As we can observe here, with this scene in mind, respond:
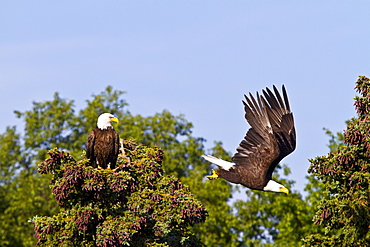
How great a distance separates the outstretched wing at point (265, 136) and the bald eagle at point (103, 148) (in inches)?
101

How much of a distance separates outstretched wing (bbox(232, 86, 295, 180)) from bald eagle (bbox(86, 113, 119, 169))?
2.57 meters

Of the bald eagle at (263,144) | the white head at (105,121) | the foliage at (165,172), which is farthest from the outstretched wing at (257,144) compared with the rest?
the foliage at (165,172)

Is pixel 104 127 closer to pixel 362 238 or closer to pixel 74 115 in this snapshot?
pixel 362 238

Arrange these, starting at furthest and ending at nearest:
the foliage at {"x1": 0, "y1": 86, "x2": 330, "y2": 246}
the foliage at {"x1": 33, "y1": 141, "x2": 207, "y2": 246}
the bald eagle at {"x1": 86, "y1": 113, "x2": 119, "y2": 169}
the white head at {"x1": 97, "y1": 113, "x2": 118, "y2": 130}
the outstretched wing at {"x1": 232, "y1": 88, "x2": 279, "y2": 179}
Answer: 1. the foliage at {"x1": 0, "y1": 86, "x2": 330, "y2": 246}
2. the outstretched wing at {"x1": 232, "y1": 88, "x2": 279, "y2": 179}
3. the white head at {"x1": 97, "y1": 113, "x2": 118, "y2": 130}
4. the bald eagle at {"x1": 86, "y1": 113, "x2": 119, "y2": 169}
5. the foliage at {"x1": 33, "y1": 141, "x2": 207, "y2": 246}

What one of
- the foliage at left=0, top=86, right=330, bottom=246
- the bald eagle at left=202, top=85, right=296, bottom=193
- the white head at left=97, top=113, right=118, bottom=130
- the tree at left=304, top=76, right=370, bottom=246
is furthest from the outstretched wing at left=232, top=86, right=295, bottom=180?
the foliage at left=0, top=86, right=330, bottom=246

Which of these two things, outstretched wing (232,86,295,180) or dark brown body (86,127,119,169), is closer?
dark brown body (86,127,119,169)

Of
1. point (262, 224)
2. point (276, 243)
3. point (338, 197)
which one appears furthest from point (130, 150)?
point (262, 224)

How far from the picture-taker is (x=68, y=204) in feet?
41.3

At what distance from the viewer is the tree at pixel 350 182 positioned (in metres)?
14.0

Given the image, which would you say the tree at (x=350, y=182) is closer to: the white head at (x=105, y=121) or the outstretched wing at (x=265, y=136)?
the outstretched wing at (x=265, y=136)

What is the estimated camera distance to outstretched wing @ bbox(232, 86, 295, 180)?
45.4 feet

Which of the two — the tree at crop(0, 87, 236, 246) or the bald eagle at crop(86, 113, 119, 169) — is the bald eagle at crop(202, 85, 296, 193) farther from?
the tree at crop(0, 87, 236, 246)

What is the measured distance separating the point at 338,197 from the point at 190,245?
291 cm

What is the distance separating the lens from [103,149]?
12453 mm
